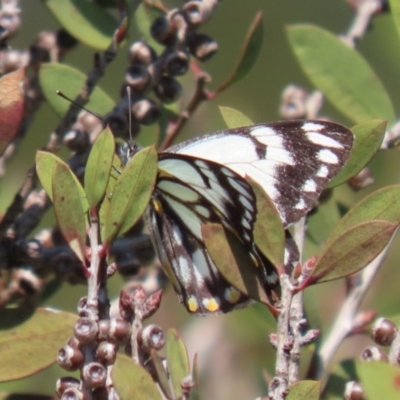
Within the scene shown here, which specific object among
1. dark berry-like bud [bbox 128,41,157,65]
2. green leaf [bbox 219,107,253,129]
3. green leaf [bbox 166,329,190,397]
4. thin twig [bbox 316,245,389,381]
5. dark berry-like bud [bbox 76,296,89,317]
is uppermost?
green leaf [bbox 219,107,253,129]

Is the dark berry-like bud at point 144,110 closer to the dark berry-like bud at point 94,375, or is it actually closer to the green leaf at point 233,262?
the green leaf at point 233,262

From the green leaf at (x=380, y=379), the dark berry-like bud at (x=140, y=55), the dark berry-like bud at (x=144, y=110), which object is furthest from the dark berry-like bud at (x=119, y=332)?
the dark berry-like bud at (x=140, y=55)

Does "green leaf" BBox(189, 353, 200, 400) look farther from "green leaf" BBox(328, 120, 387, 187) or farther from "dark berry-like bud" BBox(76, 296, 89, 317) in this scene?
"green leaf" BBox(328, 120, 387, 187)

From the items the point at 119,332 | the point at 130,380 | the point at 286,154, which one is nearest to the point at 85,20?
the point at 286,154

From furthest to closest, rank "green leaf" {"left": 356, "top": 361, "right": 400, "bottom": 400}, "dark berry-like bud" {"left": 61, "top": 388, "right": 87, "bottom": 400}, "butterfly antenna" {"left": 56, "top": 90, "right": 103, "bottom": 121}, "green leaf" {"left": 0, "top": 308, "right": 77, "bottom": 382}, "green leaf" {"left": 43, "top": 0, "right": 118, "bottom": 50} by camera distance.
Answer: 1. "green leaf" {"left": 43, "top": 0, "right": 118, "bottom": 50}
2. "butterfly antenna" {"left": 56, "top": 90, "right": 103, "bottom": 121}
3. "green leaf" {"left": 0, "top": 308, "right": 77, "bottom": 382}
4. "dark berry-like bud" {"left": 61, "top": 388, "right": 87, "bottom": 400}
5. "green leaf" {"left": 356, "top": 361, "right": 400, "bottom": 400}

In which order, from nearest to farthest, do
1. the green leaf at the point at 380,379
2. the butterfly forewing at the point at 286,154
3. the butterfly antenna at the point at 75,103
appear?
the green leaf at the point at 380,379
the butterfly forewing at the point at 286,154
the butterfly antenna at the point at 75,103

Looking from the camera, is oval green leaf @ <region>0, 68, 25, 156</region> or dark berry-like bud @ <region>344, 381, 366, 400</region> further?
oval green leaf @ <region>0, 68, 25, 156</region>

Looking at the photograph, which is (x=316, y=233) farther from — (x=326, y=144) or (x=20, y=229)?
(x=20, y=229)

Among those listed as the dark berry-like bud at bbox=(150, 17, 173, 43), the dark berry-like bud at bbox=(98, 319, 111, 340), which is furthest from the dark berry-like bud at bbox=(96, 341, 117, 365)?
the dark berry-like bud at bbox=(150, 17, 173, 43)

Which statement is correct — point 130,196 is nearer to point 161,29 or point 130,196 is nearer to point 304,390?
point 304,390
